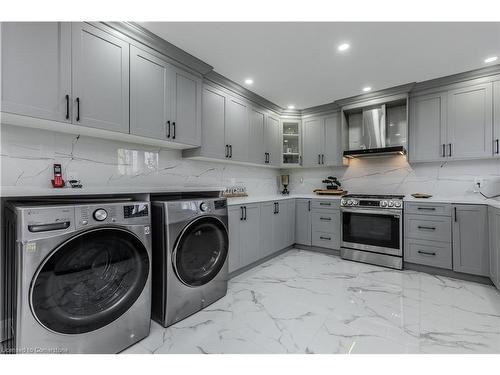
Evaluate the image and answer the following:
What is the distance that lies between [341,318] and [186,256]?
1349 millimetres

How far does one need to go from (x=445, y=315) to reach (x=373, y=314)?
58 cm

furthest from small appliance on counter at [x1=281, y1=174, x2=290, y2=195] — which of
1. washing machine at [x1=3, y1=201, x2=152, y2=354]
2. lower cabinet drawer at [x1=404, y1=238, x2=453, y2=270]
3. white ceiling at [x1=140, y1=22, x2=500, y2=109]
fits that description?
washing machine at [x1=3, y1=201, x2=152, y2=354]

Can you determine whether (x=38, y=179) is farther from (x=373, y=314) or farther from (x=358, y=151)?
(x=358, y=151)

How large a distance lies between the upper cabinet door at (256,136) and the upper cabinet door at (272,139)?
125 millimetres

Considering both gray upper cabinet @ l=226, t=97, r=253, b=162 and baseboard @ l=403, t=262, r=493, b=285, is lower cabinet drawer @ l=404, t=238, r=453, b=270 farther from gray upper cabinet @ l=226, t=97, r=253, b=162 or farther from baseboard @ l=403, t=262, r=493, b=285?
gray upper cabinet @ l=226, t=97, r=253, b=162

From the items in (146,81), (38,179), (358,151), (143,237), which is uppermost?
(146,81)

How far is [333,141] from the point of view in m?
3.86

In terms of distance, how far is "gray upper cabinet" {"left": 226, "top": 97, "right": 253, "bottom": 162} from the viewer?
10.1 feet

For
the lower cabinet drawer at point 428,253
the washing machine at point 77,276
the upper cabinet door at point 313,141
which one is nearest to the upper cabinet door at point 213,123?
the washing machine at point 77,276

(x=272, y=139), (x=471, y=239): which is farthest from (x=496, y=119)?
(x=272, y=139)

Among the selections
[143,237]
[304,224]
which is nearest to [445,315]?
[304,224]

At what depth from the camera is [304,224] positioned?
3775 mm

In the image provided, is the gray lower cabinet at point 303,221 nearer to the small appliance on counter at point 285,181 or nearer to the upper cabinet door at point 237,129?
the small appliance on counter at point 285,181

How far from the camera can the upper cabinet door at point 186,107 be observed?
91.9 inches
